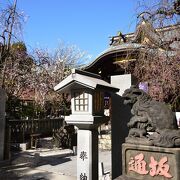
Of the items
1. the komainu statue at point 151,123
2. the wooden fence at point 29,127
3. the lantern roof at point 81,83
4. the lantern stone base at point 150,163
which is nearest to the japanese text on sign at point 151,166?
the lantern stone base at point 150,163

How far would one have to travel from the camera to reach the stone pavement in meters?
8.47

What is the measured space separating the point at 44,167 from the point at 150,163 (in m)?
6.01

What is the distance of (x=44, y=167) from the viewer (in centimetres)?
970

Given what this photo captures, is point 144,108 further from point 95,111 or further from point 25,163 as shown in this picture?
point 25,163

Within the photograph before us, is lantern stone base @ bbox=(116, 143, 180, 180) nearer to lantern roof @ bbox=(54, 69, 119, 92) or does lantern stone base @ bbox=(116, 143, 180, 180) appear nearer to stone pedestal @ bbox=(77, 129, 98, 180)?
stone pedestal @ bbox=(77, 129, 98, 180)

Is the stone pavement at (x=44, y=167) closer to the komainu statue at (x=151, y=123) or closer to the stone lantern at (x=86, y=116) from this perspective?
the stone lantern at (x=86, y=116)

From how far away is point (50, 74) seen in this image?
22.0 m

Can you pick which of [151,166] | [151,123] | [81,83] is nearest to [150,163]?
[151,166]

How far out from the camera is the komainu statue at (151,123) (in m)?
4.47

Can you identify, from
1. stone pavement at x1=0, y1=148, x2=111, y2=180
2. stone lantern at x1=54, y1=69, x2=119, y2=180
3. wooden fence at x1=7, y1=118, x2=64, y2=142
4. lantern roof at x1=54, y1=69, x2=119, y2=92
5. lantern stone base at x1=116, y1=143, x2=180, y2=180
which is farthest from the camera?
wooden fence at x1=7, y1=118, x2=64, y2=142

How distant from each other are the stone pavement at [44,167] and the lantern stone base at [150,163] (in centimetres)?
369

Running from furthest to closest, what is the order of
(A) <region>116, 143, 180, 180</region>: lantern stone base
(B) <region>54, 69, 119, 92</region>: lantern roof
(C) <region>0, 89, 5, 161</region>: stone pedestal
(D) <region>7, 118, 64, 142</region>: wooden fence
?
1. (D) <region>7, 118, 64, 142</region>: wooden fence
2. (C) <region>0, 89, 5, 161</region>: stone pedestal
3. (B) <region>54, 69, 119, 92</region>: lantern roof
4. (A) <region>116, 143, 180, 180</region>: lantern stone base

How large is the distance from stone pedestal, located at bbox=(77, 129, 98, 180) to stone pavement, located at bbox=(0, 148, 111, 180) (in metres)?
2.19

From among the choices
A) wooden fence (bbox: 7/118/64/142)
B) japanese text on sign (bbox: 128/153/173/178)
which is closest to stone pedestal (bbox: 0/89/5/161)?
wooden fence (bbox: 7/118/64/142)
